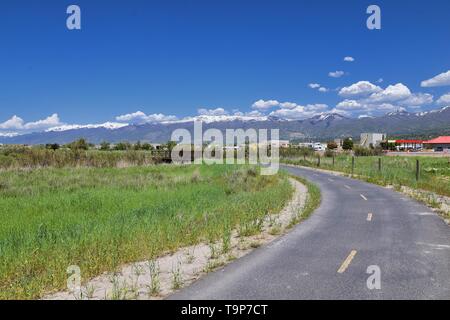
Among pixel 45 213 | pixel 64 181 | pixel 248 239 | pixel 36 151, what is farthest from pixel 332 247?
pixel 36 151

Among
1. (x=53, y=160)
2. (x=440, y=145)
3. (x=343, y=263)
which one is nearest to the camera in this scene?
(x=343, y=263)

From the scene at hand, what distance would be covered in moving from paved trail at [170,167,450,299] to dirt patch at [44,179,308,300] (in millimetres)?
353

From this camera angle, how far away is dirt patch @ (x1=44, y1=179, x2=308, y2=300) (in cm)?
673

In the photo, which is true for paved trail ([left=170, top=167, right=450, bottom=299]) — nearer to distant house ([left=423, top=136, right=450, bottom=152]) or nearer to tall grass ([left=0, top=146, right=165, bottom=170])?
tall grass ([left=0, top=146, right=165, bottom=170])

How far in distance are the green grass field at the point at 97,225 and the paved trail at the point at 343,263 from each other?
2285 mm

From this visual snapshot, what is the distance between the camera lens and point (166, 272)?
8031 mm

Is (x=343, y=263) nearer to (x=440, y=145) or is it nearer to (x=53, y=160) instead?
(x=53, y=160)

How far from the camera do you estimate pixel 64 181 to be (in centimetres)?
2683

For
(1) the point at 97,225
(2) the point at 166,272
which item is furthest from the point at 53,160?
(2) the point at 166,272

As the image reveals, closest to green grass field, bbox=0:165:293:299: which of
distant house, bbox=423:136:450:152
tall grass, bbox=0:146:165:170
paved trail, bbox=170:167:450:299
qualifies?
paved trail, bbox=170:167:450:299

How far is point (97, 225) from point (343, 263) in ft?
24.2
